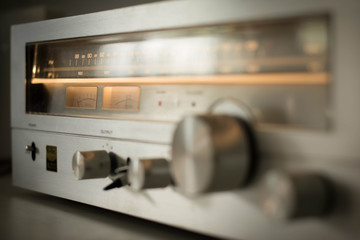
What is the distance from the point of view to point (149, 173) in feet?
1.93

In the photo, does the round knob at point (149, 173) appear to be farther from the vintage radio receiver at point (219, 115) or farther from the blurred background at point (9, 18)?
the blurred background at point (9, 18)

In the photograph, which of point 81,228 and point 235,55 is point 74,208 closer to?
point 81,228

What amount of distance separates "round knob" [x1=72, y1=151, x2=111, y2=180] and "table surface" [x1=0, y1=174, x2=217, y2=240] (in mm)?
87

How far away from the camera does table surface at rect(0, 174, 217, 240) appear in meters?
0.66

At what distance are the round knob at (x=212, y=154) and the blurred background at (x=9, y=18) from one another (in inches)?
29.1

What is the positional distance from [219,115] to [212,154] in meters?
0.07

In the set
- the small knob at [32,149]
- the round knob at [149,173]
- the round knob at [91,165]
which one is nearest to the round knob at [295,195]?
the round knob at [149,173]

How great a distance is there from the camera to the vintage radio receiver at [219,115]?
49 cm

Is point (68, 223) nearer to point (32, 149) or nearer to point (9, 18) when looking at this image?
point (32, 149)

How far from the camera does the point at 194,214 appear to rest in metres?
0.61

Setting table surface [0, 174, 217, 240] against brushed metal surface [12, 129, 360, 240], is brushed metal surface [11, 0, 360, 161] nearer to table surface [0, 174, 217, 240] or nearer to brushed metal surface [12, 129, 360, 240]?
brushed metal surface [12, 129, 360, 240]

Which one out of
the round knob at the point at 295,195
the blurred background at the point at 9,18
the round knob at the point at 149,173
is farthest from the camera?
the blurred background at the point at 9,18

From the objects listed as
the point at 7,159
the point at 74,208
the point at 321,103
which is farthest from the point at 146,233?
the point at 7,159

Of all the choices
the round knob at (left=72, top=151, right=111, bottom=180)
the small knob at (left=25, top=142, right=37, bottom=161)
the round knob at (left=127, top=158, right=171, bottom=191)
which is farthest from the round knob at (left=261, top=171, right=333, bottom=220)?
the small knob at (left=25, top=142, right=37, bottom=161)
